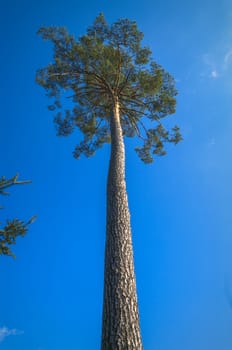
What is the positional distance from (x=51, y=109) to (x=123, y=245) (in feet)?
26.7

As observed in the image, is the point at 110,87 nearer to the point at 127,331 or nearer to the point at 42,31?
the point at 42,31

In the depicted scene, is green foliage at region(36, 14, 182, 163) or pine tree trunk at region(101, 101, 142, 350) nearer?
pine tree trunk at region(101, 101, 142, 350)

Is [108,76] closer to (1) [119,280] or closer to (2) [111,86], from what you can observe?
(2) [111,86]

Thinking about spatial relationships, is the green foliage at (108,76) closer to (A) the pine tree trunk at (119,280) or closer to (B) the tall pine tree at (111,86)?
(B) the tall pine tree at (111,86)

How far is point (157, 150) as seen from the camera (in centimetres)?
1157

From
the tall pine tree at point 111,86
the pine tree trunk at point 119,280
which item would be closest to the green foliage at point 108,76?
the tall pine tree at point 111,86

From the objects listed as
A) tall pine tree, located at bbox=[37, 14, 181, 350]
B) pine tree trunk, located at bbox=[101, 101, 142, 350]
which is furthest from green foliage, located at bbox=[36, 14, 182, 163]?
pine tree trunk, located at bbox=[101, 101, 142, 350]

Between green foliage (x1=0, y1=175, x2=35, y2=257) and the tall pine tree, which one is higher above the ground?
the tall pine tree

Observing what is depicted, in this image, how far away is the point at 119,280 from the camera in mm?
4414

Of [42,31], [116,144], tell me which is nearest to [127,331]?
[116,144]

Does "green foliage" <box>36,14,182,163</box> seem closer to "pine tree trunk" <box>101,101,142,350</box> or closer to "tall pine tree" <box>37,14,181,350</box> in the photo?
"tall pine tree" <box>37,14,181,350</box>

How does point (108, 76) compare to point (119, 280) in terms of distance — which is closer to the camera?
point (119, 280)

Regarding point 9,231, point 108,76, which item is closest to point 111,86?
point 108,76

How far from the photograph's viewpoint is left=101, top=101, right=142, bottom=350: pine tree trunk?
12.3 ft
